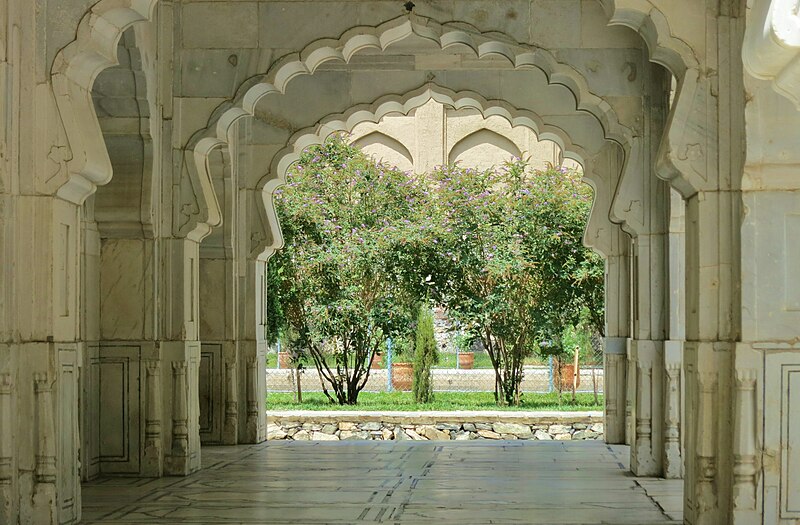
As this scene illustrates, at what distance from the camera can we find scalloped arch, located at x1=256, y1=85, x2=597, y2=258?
11.7 m

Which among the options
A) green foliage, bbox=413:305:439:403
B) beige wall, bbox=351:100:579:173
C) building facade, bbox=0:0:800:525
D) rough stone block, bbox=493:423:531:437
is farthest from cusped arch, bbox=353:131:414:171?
building facade, bbox=0:0:800:525

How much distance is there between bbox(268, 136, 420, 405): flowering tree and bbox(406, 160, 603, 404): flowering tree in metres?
0.53

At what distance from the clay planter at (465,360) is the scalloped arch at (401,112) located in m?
11.2

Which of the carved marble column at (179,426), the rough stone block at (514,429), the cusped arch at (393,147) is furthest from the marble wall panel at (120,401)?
the cusped arch at (393,147)

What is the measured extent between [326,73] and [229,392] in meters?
3.45

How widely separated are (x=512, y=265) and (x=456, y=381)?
11.8ft

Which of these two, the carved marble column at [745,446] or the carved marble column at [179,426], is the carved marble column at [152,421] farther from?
the carved marble column at [745,446]

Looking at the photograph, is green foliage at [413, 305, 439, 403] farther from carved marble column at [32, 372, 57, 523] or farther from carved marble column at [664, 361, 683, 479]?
carved marble column at [32, 372, 57, 523]

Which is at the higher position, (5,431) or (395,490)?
(5,431)

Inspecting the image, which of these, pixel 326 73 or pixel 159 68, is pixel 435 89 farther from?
pixel 159 68

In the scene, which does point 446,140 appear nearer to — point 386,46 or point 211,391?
point 211,391

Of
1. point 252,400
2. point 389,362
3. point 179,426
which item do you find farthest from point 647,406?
point 389,362

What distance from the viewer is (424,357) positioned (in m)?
19.1

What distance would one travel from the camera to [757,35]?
4.66 m
